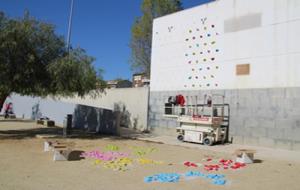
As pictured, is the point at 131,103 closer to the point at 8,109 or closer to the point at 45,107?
the point at 45,107

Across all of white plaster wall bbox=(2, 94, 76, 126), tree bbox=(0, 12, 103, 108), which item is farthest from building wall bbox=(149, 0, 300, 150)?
white plaster wall bbox=(2, 94, 76, 126)

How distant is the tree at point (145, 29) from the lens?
113 ft

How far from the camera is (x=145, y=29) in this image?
115ft

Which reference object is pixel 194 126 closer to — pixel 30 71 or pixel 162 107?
pixel 162 107

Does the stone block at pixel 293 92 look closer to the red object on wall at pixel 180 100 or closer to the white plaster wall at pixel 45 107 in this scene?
the red object on wall at pixel 180 100

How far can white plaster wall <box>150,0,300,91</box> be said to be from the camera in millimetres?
14297

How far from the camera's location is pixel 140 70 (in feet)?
122

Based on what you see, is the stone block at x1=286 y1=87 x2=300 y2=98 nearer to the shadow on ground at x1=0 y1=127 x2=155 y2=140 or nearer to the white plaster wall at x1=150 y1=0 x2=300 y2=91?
the white plaster wall at x1=150 y1=0 x2=300 y2=91

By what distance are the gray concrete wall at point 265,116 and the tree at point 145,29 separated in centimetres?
1856

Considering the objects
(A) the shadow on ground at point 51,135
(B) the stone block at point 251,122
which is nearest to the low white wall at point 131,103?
(A) the shadow on ground at point 51,135

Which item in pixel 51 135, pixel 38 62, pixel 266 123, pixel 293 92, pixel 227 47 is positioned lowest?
pixel 51 135

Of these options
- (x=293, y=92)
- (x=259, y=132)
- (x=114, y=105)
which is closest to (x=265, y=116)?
(x=259, y=132)

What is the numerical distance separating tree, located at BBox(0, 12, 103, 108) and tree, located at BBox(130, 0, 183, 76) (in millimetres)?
17922

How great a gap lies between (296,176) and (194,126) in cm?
744
